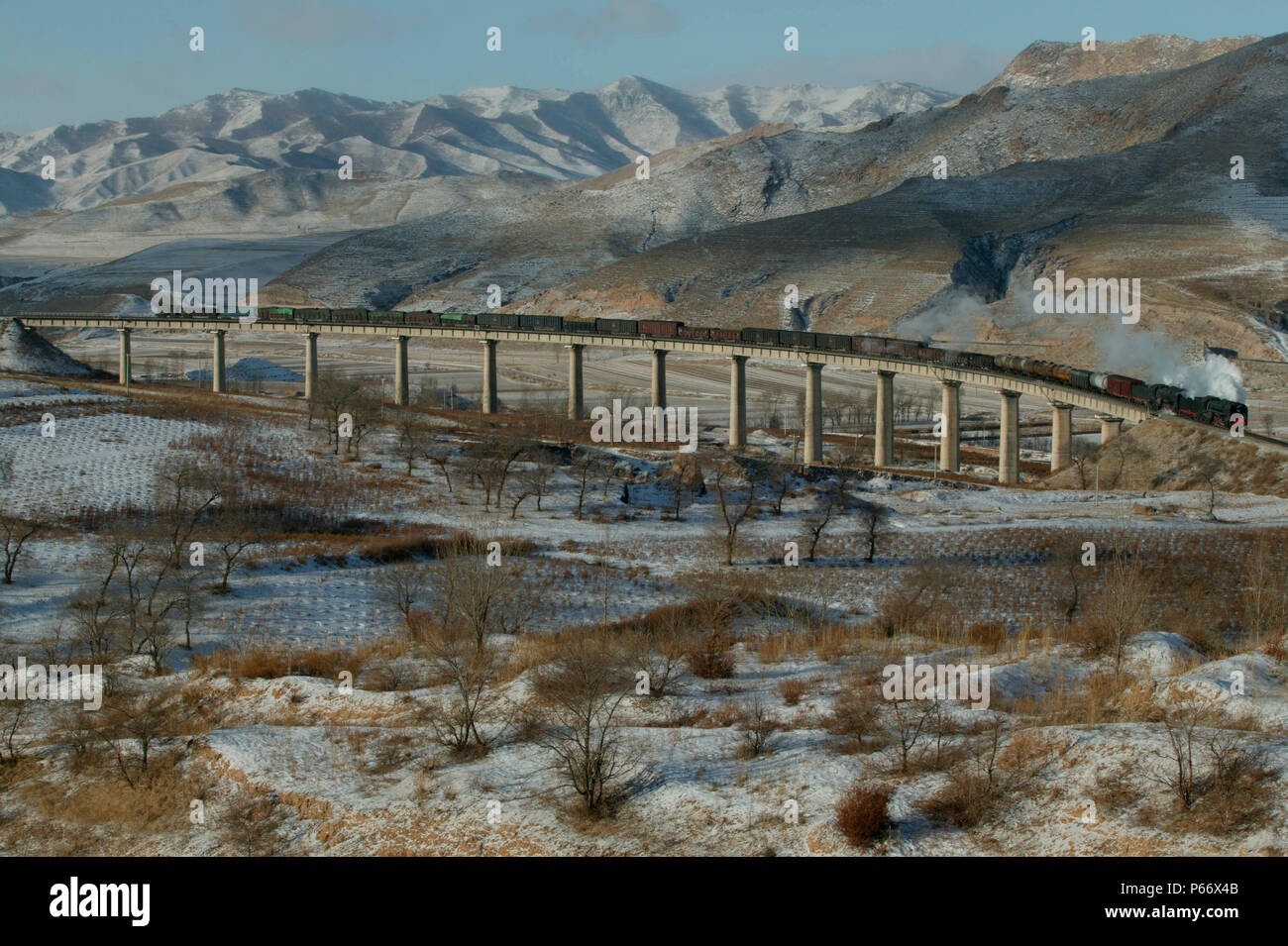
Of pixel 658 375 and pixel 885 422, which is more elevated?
pixel 658 375

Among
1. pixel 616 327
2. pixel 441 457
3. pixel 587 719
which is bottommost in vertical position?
pixel 587 719

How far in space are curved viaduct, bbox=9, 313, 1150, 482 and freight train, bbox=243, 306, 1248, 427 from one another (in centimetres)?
47

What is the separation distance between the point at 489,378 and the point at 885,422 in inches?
1565

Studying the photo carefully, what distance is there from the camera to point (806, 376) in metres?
82.9

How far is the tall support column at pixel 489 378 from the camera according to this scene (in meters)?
105

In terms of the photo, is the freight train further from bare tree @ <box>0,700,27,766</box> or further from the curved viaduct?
bare tree @ <box>0,700,27,766</box>

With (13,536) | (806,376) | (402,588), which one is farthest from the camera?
(806,376)

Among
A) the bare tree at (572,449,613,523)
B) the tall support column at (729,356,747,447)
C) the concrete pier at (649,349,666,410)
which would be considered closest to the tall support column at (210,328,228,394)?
the concrete pier at (649,349,666,410)

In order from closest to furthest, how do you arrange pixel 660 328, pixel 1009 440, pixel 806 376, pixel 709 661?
1. pixel 709 661
2. pixel 1009 440
3. pixel 806 376
4. pixel 660 328

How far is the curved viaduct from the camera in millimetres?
73875

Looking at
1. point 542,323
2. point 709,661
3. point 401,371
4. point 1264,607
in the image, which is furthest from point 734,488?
point 401,371

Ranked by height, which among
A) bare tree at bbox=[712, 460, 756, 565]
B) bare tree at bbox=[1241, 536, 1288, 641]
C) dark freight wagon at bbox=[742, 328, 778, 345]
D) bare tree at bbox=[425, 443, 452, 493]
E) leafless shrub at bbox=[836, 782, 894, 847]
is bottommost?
leafless shrub at bbox=[836, 782, 894, 847]

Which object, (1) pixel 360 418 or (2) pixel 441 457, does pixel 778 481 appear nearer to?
(2) pixel 441 457

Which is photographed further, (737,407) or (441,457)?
(737,407)
